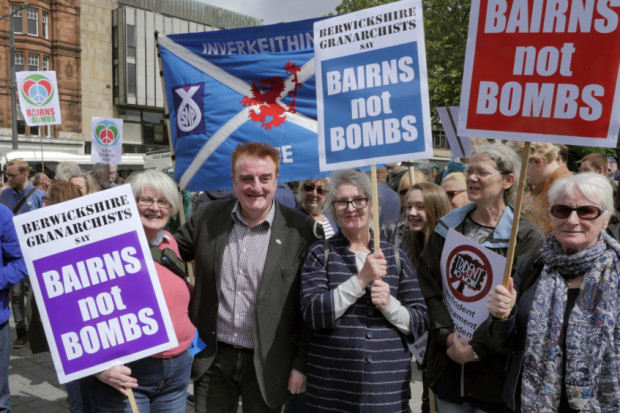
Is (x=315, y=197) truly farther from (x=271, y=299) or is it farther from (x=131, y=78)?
(x=131, y=78)

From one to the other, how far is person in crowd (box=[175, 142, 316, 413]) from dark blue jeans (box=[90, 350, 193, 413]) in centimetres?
12

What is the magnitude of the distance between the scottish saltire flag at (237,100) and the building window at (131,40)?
34.3 metres

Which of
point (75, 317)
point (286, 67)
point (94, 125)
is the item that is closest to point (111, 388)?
point (75, 317)

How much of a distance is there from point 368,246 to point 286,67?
7.04 ft

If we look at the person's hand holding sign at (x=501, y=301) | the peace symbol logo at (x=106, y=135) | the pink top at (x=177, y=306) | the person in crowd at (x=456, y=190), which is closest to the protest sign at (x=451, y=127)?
the person in crowd at (x=456, y=190)

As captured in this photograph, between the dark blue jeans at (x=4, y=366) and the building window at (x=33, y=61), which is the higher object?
the building window at (x=33, y=61)

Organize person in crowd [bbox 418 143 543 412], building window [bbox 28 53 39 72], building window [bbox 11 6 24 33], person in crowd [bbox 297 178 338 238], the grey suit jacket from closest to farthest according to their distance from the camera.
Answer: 1. person in crowd [bbox 418 143 543 412]
2. the grey suit jacket
3. person in crowd [bbox 297 178 338 238]
4. building window [bbox 11 6 24 33]
5. building window [bbox 28 53 39 72]

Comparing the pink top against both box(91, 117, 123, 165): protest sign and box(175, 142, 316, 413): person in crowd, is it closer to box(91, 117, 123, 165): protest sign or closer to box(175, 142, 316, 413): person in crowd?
box(175, 142, 316, 413): person in crowd

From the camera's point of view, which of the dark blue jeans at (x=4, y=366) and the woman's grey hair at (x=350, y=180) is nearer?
the woman's grey hair at (x=350, y=180)

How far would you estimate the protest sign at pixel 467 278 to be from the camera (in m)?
2.56

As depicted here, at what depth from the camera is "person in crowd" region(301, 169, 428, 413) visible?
2.49 m

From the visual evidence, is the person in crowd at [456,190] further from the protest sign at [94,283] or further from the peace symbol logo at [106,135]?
the peace symbol logo at [106,135]

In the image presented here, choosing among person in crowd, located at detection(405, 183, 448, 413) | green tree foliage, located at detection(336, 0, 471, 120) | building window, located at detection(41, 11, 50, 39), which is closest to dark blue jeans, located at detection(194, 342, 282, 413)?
person in crowd, located at detection(405, 183, 448, 413)

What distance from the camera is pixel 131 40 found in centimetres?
3559
